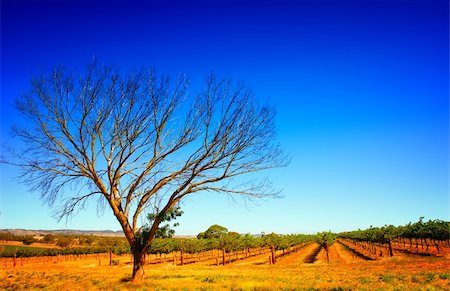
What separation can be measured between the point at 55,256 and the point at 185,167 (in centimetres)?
7115

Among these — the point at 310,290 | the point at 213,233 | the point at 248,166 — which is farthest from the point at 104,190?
the point at 213,233

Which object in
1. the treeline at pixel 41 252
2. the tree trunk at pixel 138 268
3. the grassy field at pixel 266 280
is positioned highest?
the tree trunk at pixel 138 268

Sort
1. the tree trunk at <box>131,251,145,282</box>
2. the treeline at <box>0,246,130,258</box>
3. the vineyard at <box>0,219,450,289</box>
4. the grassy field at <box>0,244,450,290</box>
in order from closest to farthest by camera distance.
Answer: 1. the grassy field at <box>0,244,450,290</box>
2. the tree trunk at <box>131,251,145,282</box>
3. the vineyard at <box>0,219,450,289</box>
4. the treeline at <box>0,246,130,258</box>

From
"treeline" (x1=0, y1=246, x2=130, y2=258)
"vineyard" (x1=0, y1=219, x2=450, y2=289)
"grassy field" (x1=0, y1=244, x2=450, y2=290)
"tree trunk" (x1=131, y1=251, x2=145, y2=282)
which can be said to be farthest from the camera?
"treeline" (x1=0, y1=246, x2=130, y2=258)

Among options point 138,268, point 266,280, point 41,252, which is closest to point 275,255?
point 266,280

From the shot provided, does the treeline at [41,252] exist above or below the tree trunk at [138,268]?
below

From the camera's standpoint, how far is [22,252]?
218 ft

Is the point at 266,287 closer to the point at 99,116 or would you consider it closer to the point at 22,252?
the point at 99,116

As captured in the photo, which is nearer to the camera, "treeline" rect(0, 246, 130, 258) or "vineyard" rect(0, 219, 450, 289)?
"vineyard" rect(0, 219, 450, 289)

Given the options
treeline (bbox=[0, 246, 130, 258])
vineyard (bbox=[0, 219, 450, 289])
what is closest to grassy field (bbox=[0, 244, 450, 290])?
vineyard (bbox=[0, 219, 450, 289])

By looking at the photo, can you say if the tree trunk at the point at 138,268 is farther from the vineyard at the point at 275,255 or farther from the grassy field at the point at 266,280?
the vineyard at the point at 275,255

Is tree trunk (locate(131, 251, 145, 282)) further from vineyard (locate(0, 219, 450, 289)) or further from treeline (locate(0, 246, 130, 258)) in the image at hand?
treeline (locate(0, 246, 130, 258))

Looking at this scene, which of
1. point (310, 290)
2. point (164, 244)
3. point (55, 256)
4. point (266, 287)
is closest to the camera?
point (310, 290)

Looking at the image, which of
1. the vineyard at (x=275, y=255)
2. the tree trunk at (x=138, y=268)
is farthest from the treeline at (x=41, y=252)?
the tree trunk at (x=138, y=268)
